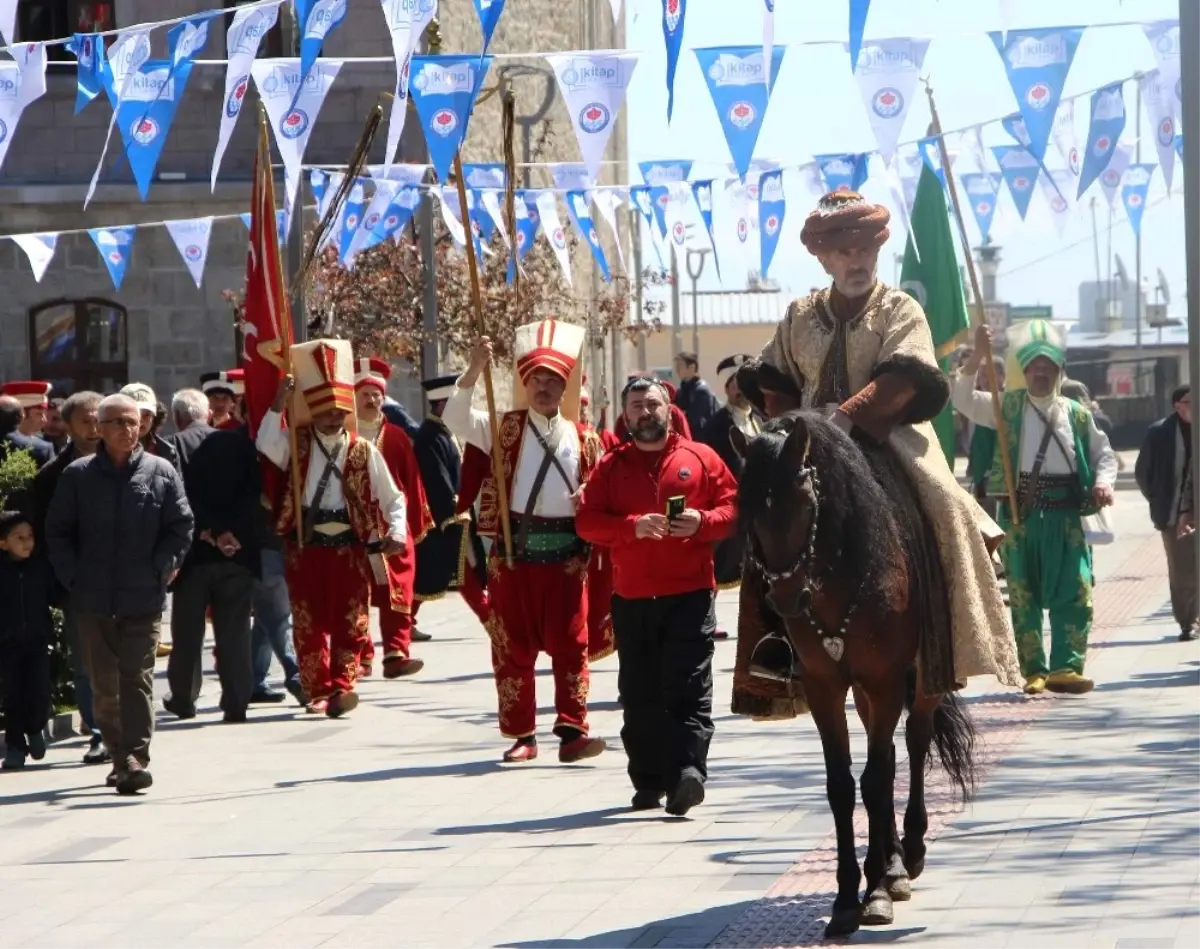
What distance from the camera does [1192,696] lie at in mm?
13312

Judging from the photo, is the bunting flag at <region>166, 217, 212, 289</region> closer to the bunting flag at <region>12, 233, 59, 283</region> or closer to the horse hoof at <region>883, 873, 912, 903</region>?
the bunting flag at <region>12, 233, 59, 283</region>

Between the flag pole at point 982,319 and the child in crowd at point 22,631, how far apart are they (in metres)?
5.04

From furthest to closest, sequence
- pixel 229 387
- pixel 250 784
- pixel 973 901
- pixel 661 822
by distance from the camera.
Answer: pixel 229 387 < pixel 250 784 < pixel 661 822 < pixel 973 901

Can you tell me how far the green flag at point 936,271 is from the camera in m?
14.6

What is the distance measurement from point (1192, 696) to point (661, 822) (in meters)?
4.86

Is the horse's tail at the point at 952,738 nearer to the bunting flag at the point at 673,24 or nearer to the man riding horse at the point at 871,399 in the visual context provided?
the man riding horse at the point at 871,399

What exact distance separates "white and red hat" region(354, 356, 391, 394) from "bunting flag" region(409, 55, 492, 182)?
92.0 inches

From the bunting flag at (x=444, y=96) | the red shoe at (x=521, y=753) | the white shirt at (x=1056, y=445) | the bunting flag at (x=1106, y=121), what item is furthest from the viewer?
the bunting flag at (x=1106, y=121)

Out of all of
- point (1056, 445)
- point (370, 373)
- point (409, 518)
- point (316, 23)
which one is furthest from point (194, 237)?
point (1056, 445)

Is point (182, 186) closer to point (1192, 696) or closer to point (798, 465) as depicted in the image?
point (1192, 696)

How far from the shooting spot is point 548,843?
916 centimetres

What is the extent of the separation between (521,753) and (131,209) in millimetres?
17266

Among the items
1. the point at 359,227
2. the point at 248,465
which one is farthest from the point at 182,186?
the point at 248,465

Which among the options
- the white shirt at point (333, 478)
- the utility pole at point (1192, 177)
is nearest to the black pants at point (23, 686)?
the white shirt at point (333, 478)
